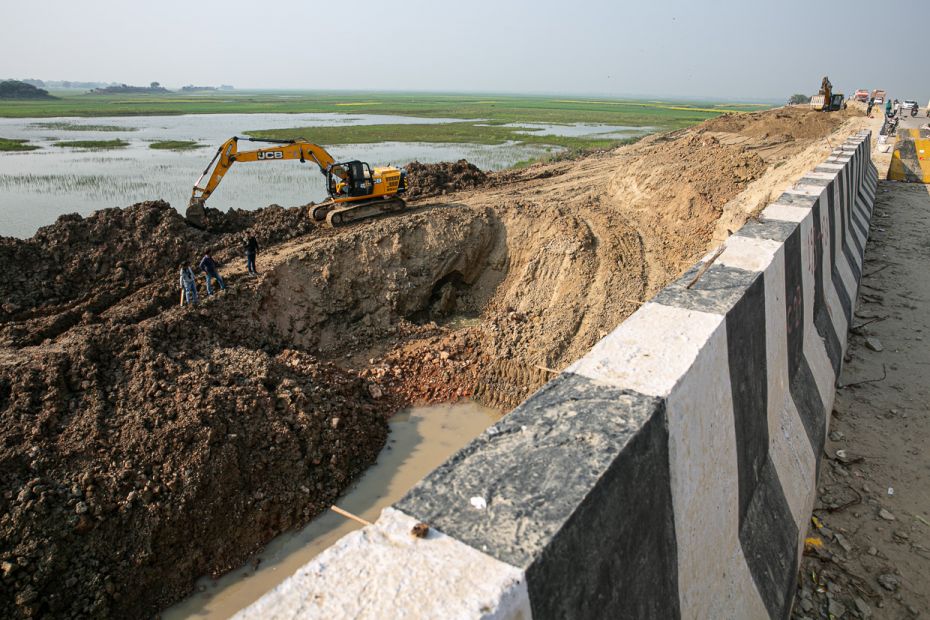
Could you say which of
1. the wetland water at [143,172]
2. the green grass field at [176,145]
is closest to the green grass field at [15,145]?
the wetland water at [143,172]

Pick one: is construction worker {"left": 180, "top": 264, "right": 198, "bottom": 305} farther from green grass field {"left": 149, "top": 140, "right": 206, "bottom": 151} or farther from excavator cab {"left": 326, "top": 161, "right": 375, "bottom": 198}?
green grass field {"left": 149, "top": 140, "right": 206, "bottom": 151}

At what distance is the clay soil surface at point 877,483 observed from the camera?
2344 mm

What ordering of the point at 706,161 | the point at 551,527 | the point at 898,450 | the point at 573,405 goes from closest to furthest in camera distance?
1. the point at 551,527
2. the point at 573,405
3. the point at 898,450
4. the point at 706,161

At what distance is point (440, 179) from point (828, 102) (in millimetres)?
31170

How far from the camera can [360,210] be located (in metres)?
14.1

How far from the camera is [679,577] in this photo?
5.43ft

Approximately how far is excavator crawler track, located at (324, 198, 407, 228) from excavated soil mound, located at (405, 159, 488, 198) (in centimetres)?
212

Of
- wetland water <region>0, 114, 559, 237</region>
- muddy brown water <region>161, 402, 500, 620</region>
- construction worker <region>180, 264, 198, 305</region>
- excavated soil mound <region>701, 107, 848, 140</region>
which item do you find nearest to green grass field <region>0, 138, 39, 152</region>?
wetland water <region>0, 114, 559, 237</region>

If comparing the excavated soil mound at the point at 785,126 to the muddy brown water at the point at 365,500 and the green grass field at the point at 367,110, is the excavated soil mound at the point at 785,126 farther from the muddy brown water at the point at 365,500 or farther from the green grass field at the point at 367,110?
the green grass field at the point at 367,110

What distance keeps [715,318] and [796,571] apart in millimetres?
1314

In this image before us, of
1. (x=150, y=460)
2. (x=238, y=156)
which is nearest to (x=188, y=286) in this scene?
(x=150, y=460)

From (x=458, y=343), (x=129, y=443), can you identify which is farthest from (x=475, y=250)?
(x=129, y=443)

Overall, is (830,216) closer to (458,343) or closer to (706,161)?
(458,343)

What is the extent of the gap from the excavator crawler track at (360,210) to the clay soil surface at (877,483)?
11.2 meters
